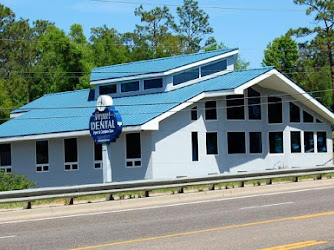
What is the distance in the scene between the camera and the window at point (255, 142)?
132 feet

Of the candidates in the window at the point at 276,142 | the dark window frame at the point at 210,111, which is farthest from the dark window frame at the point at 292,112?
the dark window frame at the point at 210,111

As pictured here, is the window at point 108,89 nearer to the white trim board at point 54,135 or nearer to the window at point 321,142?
the white trim board at point 54,135

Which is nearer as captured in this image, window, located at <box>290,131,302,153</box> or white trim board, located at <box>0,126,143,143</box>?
white trim board, located at <box>0,126,143,143</box>

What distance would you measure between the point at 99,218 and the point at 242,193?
8.36 meters

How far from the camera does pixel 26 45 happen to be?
266ft

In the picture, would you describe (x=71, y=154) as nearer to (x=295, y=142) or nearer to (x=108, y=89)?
(x=108, y=89)

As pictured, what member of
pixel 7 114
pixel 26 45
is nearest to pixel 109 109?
pixel 7 114

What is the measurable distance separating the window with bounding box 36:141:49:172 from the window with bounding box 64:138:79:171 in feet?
4.58

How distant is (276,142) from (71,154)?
1234cm

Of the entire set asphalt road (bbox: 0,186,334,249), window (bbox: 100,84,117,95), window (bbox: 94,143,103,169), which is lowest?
asphalt road (bbox: 0,186,334,249)

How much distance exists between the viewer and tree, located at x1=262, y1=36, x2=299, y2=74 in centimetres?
8119

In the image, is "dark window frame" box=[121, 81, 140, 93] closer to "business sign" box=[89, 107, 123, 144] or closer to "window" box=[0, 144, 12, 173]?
"window" box=[0, 144, 12, 173]


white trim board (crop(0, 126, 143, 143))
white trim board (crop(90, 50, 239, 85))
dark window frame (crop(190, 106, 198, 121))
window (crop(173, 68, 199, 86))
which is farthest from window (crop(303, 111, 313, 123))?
white trim board (crop(0, 126, 143, 143))

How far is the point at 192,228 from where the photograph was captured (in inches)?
546
